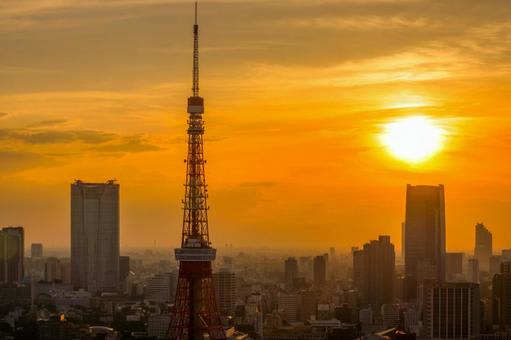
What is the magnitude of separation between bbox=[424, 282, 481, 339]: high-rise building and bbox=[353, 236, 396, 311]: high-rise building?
16.8 m

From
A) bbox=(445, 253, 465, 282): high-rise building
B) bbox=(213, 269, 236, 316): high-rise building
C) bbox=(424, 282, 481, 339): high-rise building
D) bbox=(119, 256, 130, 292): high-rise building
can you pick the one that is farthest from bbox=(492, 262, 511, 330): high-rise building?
bbox=(119, 256, 130, 292): high-rise building

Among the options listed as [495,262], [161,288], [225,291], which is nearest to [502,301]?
[225,291]

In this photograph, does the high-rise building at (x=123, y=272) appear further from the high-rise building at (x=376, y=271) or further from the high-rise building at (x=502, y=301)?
the high-rise building at (x=502, y=301)

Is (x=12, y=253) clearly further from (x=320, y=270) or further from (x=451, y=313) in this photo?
(x=451, y=313)

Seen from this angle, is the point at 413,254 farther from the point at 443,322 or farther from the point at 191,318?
the point at 191,318

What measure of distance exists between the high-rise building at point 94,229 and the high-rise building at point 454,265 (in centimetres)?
2093

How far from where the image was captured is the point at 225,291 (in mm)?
59719

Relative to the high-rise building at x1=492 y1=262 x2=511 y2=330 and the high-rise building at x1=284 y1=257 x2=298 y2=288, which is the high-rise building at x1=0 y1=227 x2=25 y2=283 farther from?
the high-rise building at x1=492 y1=262 x2=511 y2=330

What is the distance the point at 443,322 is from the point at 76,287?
3329 centimetres

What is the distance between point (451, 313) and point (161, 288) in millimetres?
27395

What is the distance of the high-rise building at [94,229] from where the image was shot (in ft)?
259

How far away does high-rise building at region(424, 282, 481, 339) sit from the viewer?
47156mm

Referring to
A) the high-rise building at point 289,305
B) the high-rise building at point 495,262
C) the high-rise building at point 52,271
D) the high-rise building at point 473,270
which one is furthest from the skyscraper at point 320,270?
the high-rise building at point 52,271

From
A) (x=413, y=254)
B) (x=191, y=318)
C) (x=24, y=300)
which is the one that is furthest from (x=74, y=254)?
(x=191, y=318)
